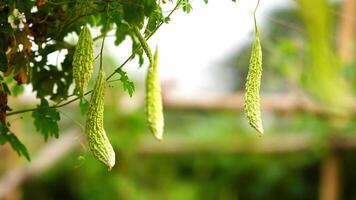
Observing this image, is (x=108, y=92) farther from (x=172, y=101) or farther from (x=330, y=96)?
(x=330, y=96)

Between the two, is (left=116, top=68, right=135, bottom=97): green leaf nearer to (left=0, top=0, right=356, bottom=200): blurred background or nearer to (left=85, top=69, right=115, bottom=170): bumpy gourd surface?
(left=85, top=69, right=115, bottom=170): bumpy gourd surface

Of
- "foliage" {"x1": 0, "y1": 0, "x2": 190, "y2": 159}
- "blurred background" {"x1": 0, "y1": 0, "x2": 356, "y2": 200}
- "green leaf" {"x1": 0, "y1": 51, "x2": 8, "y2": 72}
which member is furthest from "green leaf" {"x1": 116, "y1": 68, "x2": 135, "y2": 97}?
"blurred background" {"x1": 0, "y1": 0, "x2": 356, "y2": 200}

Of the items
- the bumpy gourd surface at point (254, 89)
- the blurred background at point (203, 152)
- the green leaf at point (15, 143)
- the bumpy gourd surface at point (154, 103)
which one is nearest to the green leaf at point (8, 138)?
the green leaf at point (15, 143)

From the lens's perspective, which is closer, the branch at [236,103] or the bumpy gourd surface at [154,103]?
the bumpy gourd surface at [154,103]

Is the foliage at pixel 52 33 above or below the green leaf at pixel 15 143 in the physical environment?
above

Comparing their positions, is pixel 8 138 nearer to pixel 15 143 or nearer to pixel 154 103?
pixel 15 143

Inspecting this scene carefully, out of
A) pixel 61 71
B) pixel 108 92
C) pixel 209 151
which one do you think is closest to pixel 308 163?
pixel 209 151

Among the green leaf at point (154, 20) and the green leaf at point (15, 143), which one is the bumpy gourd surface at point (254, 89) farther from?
the green leaf at point (15, 143)
